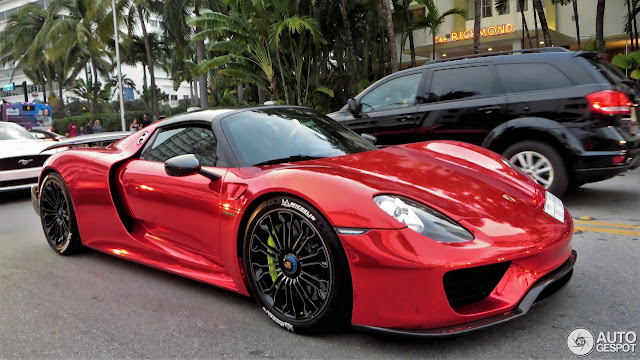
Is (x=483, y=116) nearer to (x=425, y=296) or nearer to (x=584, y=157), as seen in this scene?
(x=584, y=157)

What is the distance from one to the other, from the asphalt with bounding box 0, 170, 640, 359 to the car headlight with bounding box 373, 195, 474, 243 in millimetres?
527

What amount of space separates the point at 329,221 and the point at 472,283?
71cm

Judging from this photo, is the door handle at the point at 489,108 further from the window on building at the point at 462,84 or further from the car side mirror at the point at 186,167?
the car side mirror at the point at 186,167

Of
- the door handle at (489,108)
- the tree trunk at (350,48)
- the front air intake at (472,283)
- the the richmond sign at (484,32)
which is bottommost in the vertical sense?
the front air intake at (472,283)

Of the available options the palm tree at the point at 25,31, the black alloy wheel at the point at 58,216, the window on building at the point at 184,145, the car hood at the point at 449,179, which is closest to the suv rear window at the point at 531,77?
the car hood at the point at 449,179

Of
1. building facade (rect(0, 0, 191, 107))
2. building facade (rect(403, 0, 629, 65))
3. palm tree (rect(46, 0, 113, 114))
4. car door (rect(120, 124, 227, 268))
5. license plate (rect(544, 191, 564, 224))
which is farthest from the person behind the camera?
building facade (rect(0, 0, 191, 107))

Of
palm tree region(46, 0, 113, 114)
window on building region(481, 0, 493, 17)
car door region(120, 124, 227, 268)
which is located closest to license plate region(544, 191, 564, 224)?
car door region(120, 124, 227, 268)

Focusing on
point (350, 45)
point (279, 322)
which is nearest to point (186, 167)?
point (279, 322)

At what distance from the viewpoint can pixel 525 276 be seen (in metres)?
2.47

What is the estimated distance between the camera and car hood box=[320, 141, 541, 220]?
271 cm

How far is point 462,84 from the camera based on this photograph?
21.5ft

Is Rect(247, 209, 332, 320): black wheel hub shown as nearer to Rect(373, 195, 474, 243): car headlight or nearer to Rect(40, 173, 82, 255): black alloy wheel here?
Rect(373, 195, 474, 243): car headlight

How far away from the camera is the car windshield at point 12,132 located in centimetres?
933

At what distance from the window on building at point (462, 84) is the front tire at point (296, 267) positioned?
4.29 meters
